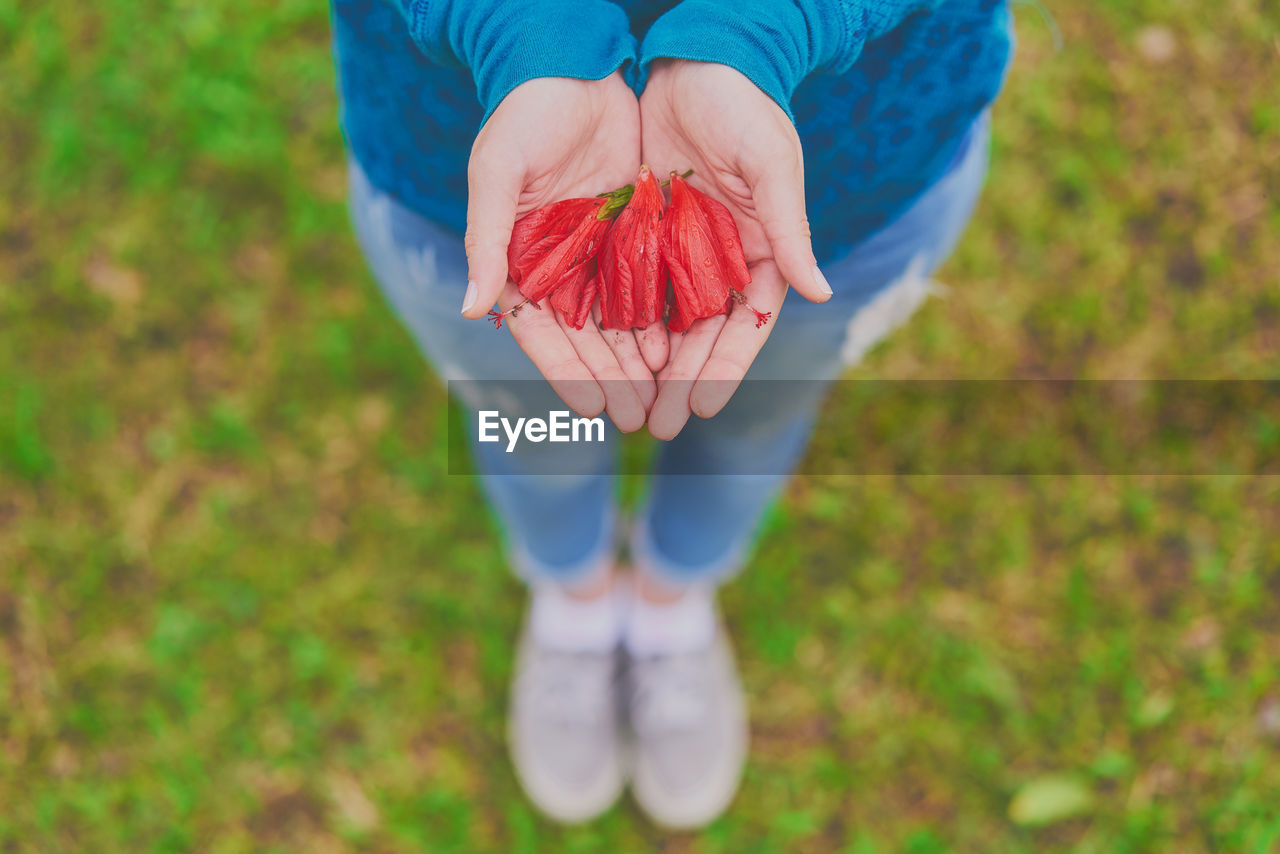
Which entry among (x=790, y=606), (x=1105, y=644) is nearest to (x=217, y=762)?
(x=790, y=606)

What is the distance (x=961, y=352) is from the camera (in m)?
2.96

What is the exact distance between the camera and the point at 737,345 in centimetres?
121

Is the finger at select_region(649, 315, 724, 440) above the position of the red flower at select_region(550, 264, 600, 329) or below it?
below

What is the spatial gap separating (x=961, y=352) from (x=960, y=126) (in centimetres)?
176

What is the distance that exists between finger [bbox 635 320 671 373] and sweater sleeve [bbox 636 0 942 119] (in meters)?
0.34

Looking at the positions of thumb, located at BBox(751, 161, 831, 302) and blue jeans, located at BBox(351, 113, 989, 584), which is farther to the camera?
blue jeans, located at BBox(351, 113, 989, 584)

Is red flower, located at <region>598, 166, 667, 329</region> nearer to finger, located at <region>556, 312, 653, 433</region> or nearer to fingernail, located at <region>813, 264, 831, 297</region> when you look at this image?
finger, located at <region>556, 312, 653, 433</region>

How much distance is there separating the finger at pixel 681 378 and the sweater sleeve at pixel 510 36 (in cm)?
35

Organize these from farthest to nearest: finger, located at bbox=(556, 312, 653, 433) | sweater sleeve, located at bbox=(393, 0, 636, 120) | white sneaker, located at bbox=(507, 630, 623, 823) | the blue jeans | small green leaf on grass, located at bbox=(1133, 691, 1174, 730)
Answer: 1. small green leaf on grass, located at bbox=(1133, 691, 1174, 730)
2. white sneaker, located at bbox=(507, 630, 623, 823)
3. the blue jeans
4. finger, located at bbox=(556, 312, 653, 433)
5. sweater sleeve, located at bbox=(393, 0, 636, 120)

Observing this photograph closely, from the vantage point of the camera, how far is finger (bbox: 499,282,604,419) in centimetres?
120

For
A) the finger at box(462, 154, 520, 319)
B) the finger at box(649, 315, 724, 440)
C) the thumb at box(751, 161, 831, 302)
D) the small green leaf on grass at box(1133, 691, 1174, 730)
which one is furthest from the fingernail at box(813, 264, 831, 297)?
the small green leaf on grass at box(1133, 691, 1174, 730)

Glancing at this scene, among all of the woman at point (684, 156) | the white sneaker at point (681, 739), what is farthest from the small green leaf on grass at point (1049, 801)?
the woman at point (684, 156)

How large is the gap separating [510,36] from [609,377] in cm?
43

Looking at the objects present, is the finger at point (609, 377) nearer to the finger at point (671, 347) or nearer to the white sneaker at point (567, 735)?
the finger at point (671, 347)
